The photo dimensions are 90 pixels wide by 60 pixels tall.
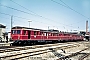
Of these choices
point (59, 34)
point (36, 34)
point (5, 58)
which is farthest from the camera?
point (59, 34)

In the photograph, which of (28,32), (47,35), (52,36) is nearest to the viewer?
(28,32)

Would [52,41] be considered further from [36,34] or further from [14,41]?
[14,41]

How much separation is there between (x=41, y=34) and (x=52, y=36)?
212 inches

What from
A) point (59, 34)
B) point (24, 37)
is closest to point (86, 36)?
point (59, 34)

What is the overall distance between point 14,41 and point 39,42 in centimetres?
634

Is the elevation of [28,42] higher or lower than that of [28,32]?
lower

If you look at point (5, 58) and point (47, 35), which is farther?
point (47, 35)

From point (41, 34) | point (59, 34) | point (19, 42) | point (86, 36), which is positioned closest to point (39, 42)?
point (41, 34)

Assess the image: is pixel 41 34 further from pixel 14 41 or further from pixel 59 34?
pixel 59 34

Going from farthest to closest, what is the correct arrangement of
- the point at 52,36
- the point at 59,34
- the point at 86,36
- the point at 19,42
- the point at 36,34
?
the point at 86,36 < the point at 59,34 < the point at 52,36 < the point at 36,34 < the point at 19,42

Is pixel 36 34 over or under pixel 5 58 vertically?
over

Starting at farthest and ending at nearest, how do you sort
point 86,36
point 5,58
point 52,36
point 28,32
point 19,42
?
point 86,36 → point 52,36 → point 28,32 → point 19,42 → point 5,58

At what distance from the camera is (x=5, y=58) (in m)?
12.4

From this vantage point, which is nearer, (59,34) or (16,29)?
(16,29)
